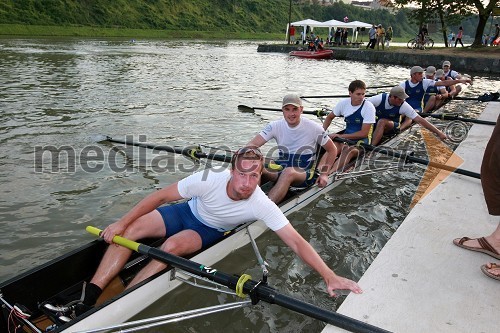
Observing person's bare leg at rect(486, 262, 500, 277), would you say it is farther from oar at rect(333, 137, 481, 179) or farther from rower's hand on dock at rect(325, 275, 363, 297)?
oar at rect(333, 137, 481, 179)

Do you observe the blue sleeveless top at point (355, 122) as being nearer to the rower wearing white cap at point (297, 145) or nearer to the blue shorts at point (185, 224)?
the rower wearing white cap at point (297, 145)

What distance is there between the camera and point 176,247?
3.95 metres

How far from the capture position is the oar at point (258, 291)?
272 cm

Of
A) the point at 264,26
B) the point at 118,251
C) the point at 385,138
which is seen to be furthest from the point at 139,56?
the point at 264,26

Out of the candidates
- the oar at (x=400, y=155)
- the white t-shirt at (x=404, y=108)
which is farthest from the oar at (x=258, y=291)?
the white t-shirt at (x=404, y=108)

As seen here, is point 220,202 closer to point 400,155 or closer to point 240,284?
point 240,284

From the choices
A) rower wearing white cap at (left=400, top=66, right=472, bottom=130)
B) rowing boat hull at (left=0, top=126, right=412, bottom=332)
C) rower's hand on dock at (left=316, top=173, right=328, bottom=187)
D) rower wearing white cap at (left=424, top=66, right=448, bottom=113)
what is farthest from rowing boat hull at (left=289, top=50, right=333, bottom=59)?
rowing boat hull at (left=0, top=126, right=412, bottom=332)

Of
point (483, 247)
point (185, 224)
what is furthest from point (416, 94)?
point (185, 224)

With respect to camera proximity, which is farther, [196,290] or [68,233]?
[68,233]

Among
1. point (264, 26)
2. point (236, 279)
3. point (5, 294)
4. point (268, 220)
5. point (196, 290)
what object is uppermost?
point (264, 26)

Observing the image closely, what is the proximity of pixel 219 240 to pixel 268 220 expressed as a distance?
82 cm

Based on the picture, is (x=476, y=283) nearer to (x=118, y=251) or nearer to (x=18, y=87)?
(x=118, y=251)

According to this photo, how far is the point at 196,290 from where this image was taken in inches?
174

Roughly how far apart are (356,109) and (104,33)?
4422 centimetres
